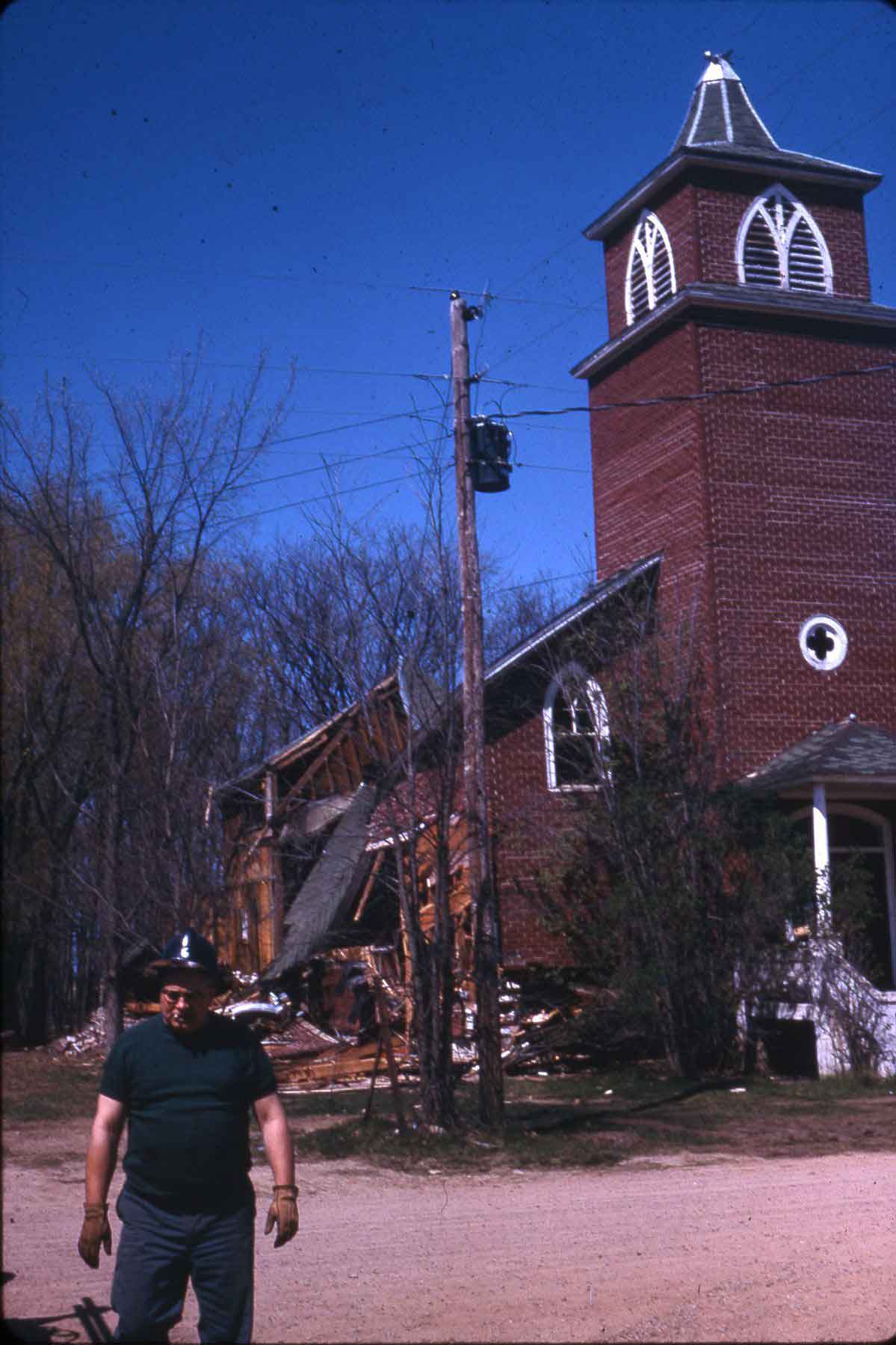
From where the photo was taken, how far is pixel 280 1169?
189 inches

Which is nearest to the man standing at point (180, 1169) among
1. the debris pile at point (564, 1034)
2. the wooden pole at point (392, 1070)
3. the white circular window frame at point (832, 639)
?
the wooden pole at point (392, 1070)

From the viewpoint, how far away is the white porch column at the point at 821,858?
54.9ft

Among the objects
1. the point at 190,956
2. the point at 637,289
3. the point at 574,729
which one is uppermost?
the point at 637,289

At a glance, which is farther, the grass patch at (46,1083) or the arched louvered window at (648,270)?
the arched louvered window at (648,270)

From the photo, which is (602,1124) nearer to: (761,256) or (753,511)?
(753,511)

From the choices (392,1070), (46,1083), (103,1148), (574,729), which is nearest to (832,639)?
(574,729)

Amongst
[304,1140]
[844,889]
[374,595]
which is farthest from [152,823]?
[844,889]

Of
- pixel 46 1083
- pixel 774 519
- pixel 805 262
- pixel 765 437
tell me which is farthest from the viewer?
pixel 805 262

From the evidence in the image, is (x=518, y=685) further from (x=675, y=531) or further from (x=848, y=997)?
(x=848, y=997)

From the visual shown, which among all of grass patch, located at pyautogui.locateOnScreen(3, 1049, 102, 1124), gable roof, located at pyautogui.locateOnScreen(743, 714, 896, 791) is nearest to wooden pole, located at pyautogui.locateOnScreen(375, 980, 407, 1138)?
grass patch, located at pyautogui.locateOnScreen(3, 1049, 102, 1124)

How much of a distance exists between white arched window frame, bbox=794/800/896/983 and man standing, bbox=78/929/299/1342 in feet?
50.2

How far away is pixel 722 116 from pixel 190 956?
68.0 feet

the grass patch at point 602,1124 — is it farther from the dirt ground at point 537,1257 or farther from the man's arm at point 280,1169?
the man's arm at point 280,1169

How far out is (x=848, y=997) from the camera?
54.3 feet
